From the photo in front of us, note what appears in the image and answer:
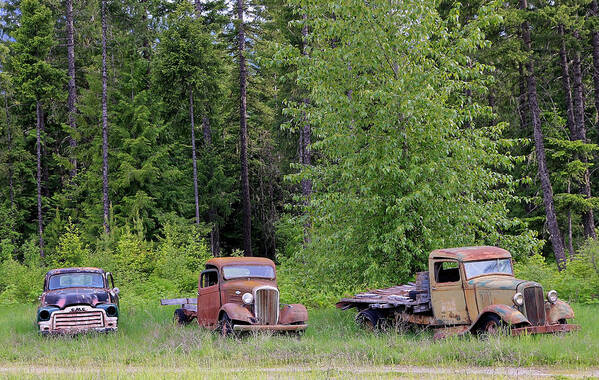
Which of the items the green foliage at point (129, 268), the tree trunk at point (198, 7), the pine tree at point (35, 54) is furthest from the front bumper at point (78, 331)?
the tree trunk at point (198, 7)

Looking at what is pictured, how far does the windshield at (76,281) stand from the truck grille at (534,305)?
34.3 feet

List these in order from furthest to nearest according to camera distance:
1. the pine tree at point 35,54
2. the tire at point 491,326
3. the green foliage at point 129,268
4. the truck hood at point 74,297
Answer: the pine tree at point 35,54
the green foliage at point 129,268
the truck hood at point 74,297
the tire at point 491,326

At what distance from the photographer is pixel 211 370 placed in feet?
28.0

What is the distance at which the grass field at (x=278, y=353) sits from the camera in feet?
29.1

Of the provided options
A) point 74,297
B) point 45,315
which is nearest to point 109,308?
point 74,297

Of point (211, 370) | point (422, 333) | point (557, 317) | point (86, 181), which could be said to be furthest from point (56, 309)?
point (86, 181)

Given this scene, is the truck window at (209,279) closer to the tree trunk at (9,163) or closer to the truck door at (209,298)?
the truck door at (209,298)

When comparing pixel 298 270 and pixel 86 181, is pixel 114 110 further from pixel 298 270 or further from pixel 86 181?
pixel 298 270

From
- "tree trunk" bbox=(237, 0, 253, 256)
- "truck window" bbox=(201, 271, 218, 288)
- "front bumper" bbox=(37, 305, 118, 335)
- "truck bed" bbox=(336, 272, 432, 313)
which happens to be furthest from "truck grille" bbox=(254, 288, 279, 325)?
"tree trunk" bbox=(237, 0, 253, 256)

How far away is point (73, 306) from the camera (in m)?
13.4

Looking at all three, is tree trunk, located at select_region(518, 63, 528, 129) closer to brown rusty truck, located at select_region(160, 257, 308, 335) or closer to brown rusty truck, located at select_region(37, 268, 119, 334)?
brown rusty truck, located at select_region(160, 257, 308, 335)

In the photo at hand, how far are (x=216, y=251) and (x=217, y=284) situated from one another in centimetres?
2167

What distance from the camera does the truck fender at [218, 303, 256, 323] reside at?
12.1 m

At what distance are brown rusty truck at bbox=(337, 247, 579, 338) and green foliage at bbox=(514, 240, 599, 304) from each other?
457 cm
